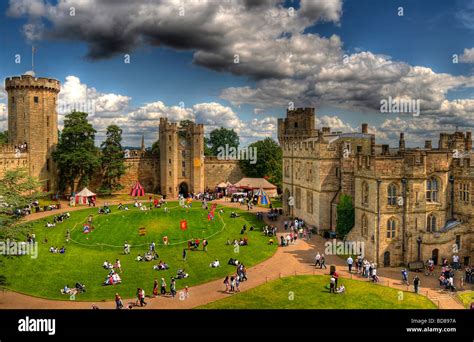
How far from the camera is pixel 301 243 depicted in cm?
3700

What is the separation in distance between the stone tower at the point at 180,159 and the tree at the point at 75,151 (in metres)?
12.4

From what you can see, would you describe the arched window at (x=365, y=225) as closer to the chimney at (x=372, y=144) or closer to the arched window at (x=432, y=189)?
the arched window at (x=432, y=189)

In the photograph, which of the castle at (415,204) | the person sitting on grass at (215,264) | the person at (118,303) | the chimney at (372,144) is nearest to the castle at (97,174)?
the person sitting on grass at (215,264)

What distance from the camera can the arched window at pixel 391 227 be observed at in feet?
96.9

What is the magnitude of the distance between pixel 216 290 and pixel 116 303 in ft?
20.9

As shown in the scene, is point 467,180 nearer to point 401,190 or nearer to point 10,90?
point 401,190

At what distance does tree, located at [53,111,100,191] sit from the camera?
61031 millimetres

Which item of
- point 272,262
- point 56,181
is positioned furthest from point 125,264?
point 56,181

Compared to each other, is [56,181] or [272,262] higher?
[56,181]

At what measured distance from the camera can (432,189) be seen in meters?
31.3

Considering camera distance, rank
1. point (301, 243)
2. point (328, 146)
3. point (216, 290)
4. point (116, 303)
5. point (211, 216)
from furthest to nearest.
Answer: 1. point (211, 216)
2. point (328, 146)
3. point (301, 243)
4. point (216, 290)
5. point (116, 303)

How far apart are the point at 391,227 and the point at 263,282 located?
11.2 metres

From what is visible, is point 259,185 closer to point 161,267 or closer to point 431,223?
point 431,223
